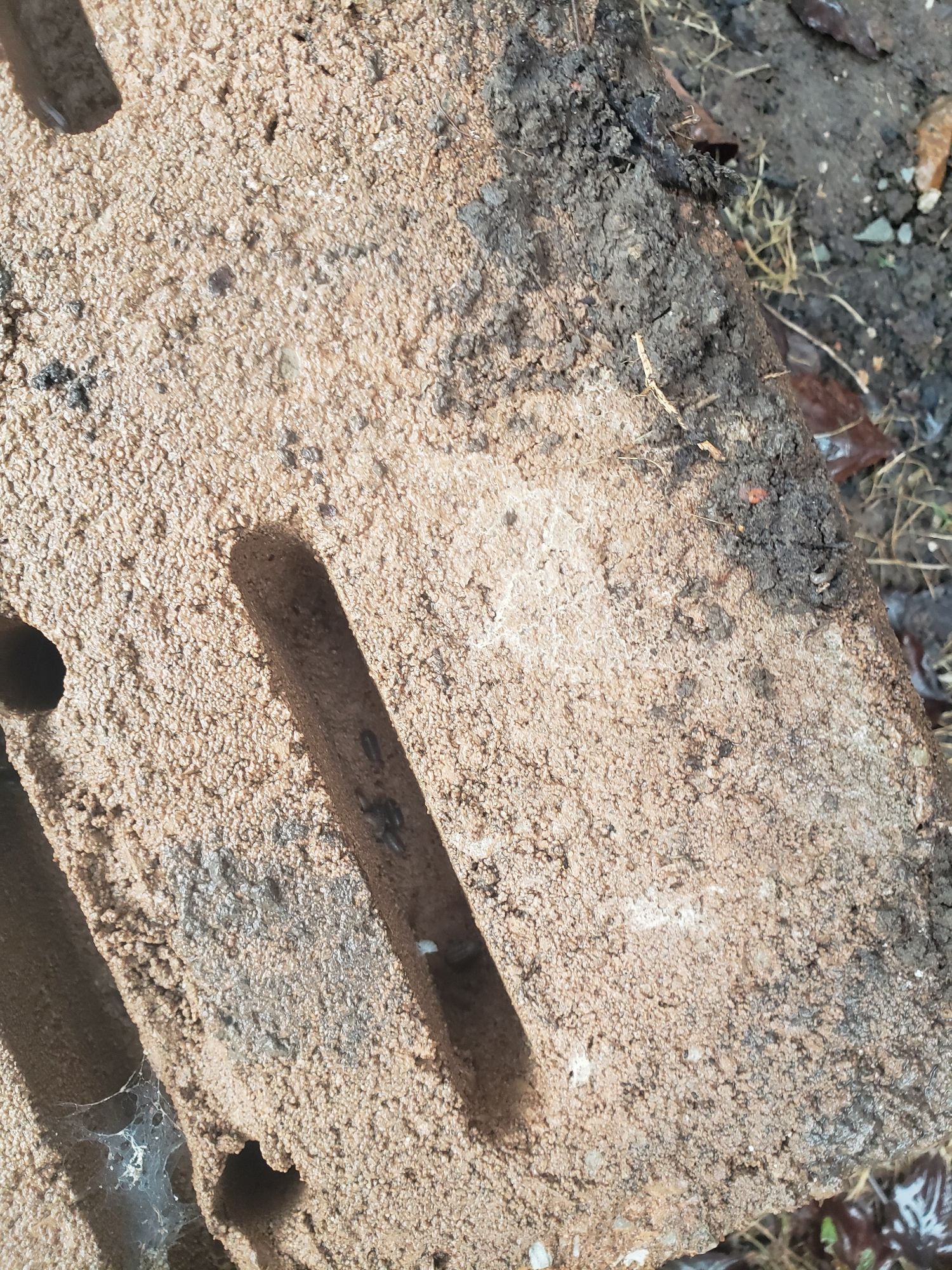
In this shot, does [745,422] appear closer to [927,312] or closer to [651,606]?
[651,606]

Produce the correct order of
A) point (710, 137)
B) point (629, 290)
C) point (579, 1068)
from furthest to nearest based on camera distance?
point (710, 137) < point (579, 1068) < point (629, 290)

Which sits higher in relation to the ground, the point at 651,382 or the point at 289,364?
the point at 289,364

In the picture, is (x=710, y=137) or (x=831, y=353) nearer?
(x=710, y=137)

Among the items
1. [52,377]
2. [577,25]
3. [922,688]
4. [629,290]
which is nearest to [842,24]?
[577,25]

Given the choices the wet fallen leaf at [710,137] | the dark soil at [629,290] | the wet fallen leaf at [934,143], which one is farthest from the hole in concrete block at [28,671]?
the wet fallen leaf at [934,143]

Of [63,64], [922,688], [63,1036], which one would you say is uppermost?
[63,64]

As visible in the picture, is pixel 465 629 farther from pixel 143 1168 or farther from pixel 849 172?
pixel 849 172

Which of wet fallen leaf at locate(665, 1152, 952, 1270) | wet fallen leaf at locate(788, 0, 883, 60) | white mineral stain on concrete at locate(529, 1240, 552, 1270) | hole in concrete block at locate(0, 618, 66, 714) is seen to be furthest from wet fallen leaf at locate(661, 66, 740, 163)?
wet fallen leaf at locate(665, 1152, 952, 1270)
